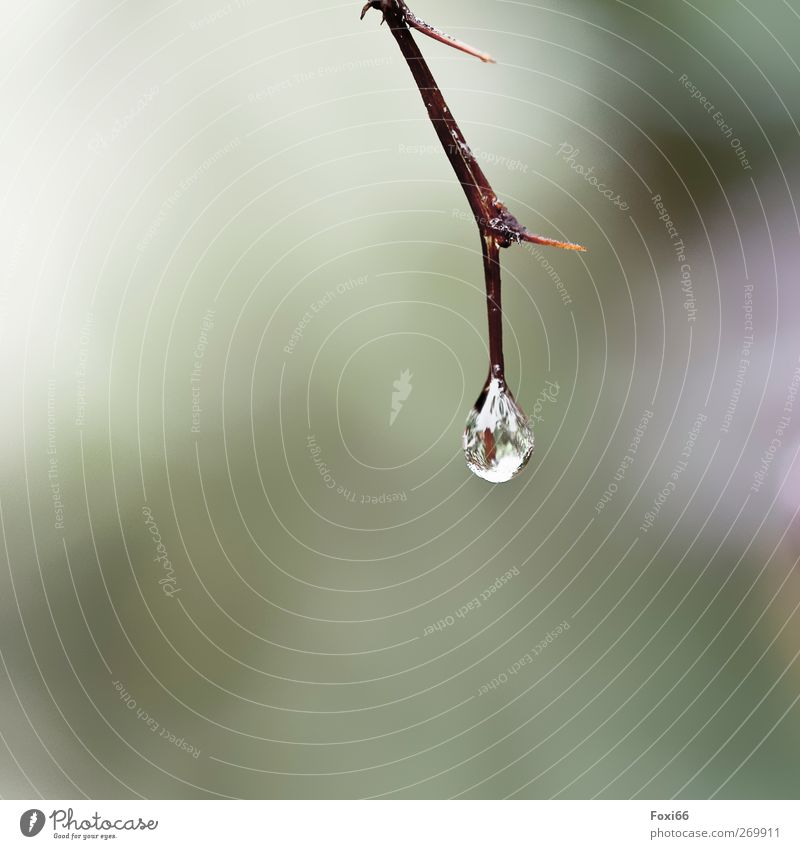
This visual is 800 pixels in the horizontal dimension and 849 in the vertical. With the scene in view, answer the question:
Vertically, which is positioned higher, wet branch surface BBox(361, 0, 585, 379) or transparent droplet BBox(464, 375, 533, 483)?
wet branch surface BBox(361, 0, 585, 379)

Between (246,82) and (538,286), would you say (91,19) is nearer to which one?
(246,82)

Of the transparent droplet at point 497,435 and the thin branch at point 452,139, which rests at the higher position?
the thin branch at point 452,139

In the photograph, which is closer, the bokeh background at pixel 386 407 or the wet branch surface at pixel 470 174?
the wet branch surface at pixel 470 174
